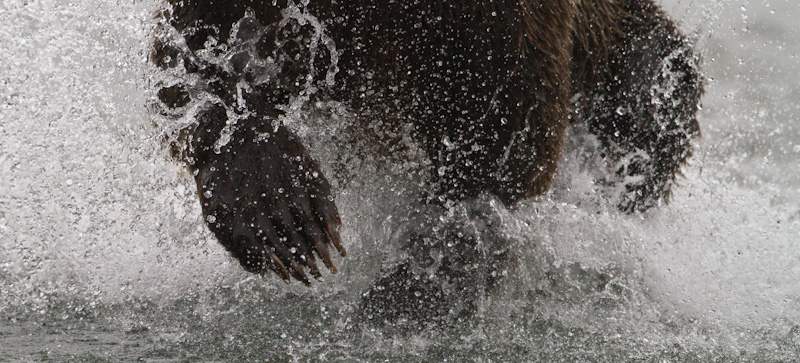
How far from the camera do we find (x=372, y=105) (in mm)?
3377

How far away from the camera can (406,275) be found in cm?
339

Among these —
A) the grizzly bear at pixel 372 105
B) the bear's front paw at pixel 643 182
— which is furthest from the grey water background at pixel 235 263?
the grizzly bear at pixel 372 105

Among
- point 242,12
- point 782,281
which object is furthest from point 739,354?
point 242,12

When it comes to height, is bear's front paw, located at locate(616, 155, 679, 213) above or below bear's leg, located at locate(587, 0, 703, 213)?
below

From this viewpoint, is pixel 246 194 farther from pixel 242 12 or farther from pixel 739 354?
pixel 739 354

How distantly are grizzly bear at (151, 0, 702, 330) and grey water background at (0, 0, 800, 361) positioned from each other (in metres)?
0.20

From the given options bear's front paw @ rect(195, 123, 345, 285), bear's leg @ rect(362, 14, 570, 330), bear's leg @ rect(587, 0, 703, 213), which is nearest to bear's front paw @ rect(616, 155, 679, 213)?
bear's leg @ rect(587, 0, 703, 213)

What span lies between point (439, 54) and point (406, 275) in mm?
886

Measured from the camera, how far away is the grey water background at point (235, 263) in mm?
2781

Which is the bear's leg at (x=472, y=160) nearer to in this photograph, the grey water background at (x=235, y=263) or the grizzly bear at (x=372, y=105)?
the grizzly bear at (x=372, y=105)

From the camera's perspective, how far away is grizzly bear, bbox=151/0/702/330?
9.55 feet

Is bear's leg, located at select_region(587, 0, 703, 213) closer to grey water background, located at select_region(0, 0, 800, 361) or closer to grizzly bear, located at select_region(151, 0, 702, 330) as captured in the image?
grey water background, located at select_region(0, 0, 800, 361)

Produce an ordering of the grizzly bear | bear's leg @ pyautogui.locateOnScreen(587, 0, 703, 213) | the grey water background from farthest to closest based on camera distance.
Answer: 1. bear's leg @ pyautogui.locateOnScreen(587, 0, 703, 213)
2. the grizzly bear
3. the grey water background

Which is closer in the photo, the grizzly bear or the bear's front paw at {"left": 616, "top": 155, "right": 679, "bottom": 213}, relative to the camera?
the grizzly bear
